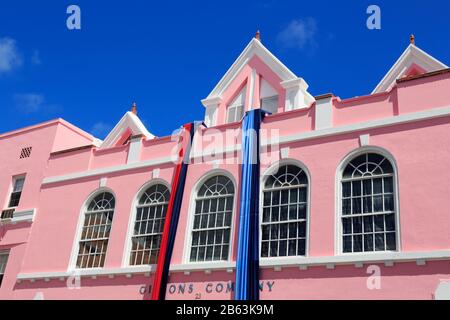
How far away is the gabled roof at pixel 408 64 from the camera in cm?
1766

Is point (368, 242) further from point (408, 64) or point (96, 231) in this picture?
point (96, 231)

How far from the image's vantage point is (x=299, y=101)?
61.3ft

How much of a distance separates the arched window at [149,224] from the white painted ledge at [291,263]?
0.56 m

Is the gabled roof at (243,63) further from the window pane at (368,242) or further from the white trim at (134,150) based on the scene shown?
the window pane at (368,242)

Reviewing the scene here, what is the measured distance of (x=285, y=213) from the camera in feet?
51.8

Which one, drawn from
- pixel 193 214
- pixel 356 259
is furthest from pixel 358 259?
pixel 193 214

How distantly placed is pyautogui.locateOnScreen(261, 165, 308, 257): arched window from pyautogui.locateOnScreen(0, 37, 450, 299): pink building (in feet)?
0.11

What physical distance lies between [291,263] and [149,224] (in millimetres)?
5608

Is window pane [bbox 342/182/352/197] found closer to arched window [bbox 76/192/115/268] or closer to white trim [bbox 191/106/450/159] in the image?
white trim [bbox 191/106/450/159]

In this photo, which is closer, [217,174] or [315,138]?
[315,138]

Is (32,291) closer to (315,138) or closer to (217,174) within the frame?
(217,174)

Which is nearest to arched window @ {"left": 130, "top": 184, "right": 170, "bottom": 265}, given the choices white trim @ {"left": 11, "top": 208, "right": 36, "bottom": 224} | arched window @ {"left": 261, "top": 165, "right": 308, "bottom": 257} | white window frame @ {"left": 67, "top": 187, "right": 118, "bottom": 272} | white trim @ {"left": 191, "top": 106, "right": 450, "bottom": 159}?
white window frame @ {"left": 67, "top": 187, "right": 118, "bottom": 272}
